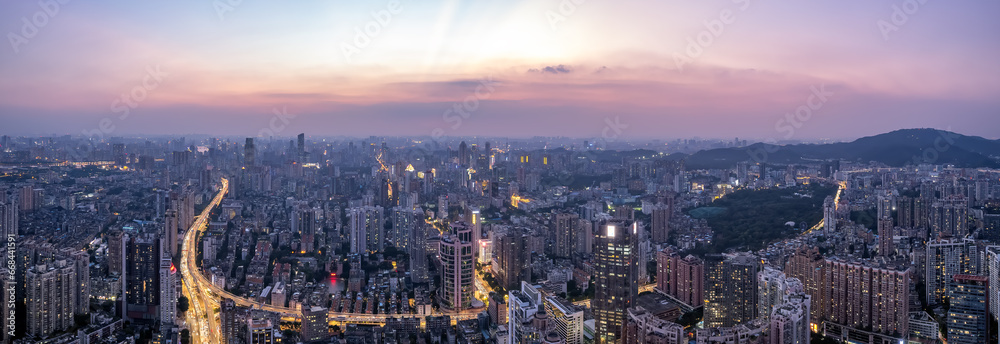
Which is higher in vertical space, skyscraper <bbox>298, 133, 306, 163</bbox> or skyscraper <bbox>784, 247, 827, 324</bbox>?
skyscraper <bbox>298, 133, 306, 163</bbox>

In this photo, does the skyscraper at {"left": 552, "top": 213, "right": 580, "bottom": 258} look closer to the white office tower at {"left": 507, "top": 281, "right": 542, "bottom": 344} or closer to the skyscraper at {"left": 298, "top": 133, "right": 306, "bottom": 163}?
the white office tower at {"left": 507, "top": 281, "right": 542, "bottom": 344}

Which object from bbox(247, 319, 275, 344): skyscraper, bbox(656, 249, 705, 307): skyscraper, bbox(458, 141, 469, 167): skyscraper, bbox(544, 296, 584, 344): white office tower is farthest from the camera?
bbox(458, 141, 469, 167): skyscraper

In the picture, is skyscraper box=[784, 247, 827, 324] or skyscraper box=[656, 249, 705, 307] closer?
skyscraper box=[784, 247, 827, 324]

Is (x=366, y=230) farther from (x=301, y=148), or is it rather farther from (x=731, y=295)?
(x=301, y=148)

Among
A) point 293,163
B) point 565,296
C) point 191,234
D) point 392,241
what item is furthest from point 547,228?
point 293,163

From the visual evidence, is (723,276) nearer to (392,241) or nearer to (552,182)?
(392,241)

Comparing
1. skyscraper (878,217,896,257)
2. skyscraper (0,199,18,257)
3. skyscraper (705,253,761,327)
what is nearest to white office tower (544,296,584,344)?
skyscraper (705,253,761,327)

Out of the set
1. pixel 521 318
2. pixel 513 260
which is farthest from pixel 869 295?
pixel 513 260
